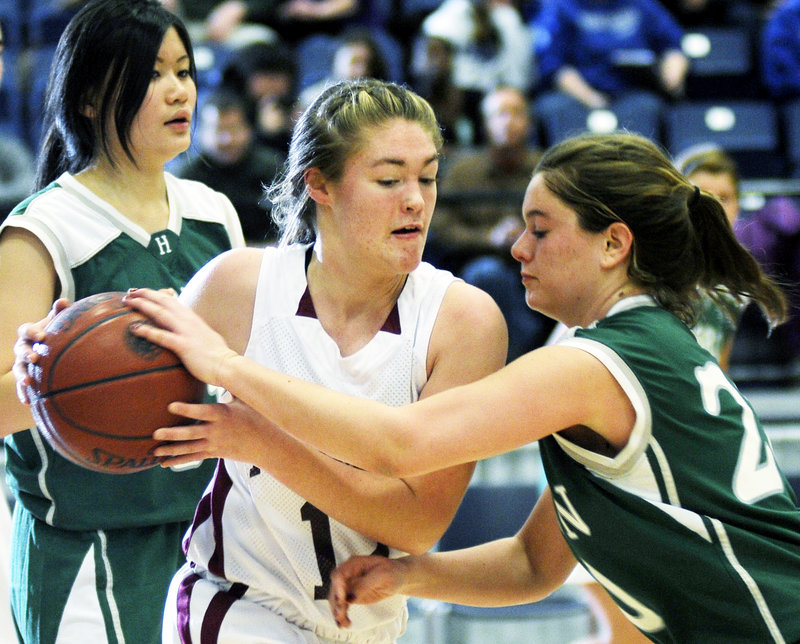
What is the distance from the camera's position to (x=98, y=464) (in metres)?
1.99

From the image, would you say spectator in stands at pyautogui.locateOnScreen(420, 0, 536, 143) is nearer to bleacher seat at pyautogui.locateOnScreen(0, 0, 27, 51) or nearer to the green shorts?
bleacher seat at pyautogui.locateOnScreen(0, 0, 27, 51)

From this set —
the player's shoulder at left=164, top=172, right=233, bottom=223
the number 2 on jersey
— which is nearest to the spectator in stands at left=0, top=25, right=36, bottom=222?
the player's shoulder at left=164, top=172, right=233, bottom=223

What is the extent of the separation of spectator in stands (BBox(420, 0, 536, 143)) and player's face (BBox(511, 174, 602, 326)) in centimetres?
475

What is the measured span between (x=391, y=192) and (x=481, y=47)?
509 cm

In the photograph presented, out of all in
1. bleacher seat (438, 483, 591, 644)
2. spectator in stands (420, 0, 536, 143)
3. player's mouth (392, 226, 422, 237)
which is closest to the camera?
player's mouth (392, 226, 422, 237)

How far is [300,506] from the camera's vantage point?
7.02 feet

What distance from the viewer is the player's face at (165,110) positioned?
2.63 metres

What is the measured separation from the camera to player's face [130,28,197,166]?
2633 millimetres

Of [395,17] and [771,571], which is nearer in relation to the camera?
[771,571]

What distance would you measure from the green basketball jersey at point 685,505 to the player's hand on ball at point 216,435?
1.86 ft

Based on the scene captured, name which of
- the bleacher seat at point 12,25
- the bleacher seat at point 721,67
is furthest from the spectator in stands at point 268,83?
the bleacher seat at point 721,67

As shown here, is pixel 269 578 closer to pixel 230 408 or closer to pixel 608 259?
pixel 230 408

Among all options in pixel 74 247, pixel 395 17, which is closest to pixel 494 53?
pixel 395 17

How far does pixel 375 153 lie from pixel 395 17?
6003 millimetres
